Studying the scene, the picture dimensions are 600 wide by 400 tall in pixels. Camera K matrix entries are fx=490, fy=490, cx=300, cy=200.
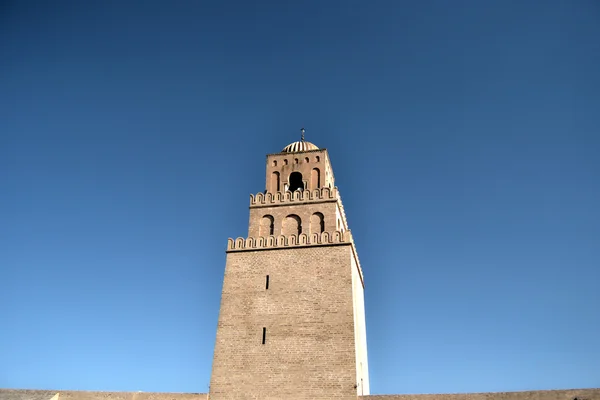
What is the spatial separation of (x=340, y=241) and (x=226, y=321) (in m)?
5.68

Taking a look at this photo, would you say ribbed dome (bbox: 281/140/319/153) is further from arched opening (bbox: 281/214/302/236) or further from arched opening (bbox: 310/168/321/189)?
arched opening (bbox: 281/214/302/236)

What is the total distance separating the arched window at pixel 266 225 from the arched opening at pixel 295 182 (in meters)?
2.70

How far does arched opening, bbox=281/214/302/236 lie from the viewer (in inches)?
882

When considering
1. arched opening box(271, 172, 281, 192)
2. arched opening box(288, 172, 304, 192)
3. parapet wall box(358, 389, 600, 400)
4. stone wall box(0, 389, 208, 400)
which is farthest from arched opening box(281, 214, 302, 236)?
parapet wall box(358, 389, 600, 400)

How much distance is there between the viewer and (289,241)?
69.3 feet

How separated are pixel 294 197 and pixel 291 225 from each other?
55.1 inches

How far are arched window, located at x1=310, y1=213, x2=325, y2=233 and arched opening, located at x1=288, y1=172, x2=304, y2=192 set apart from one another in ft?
9.12

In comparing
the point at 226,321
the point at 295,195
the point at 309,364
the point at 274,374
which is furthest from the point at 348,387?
the point at 295,195

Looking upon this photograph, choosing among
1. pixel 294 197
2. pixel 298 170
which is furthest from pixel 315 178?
pixel 294 197

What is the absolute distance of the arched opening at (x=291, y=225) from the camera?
73.5 ft

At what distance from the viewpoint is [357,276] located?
2273 cm

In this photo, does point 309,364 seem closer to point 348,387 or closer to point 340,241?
point 348,387

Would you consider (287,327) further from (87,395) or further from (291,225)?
(87,395)

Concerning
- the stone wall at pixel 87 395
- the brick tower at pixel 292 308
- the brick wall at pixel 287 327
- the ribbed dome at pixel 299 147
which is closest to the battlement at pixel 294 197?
the brick tower at pixel 292 308
